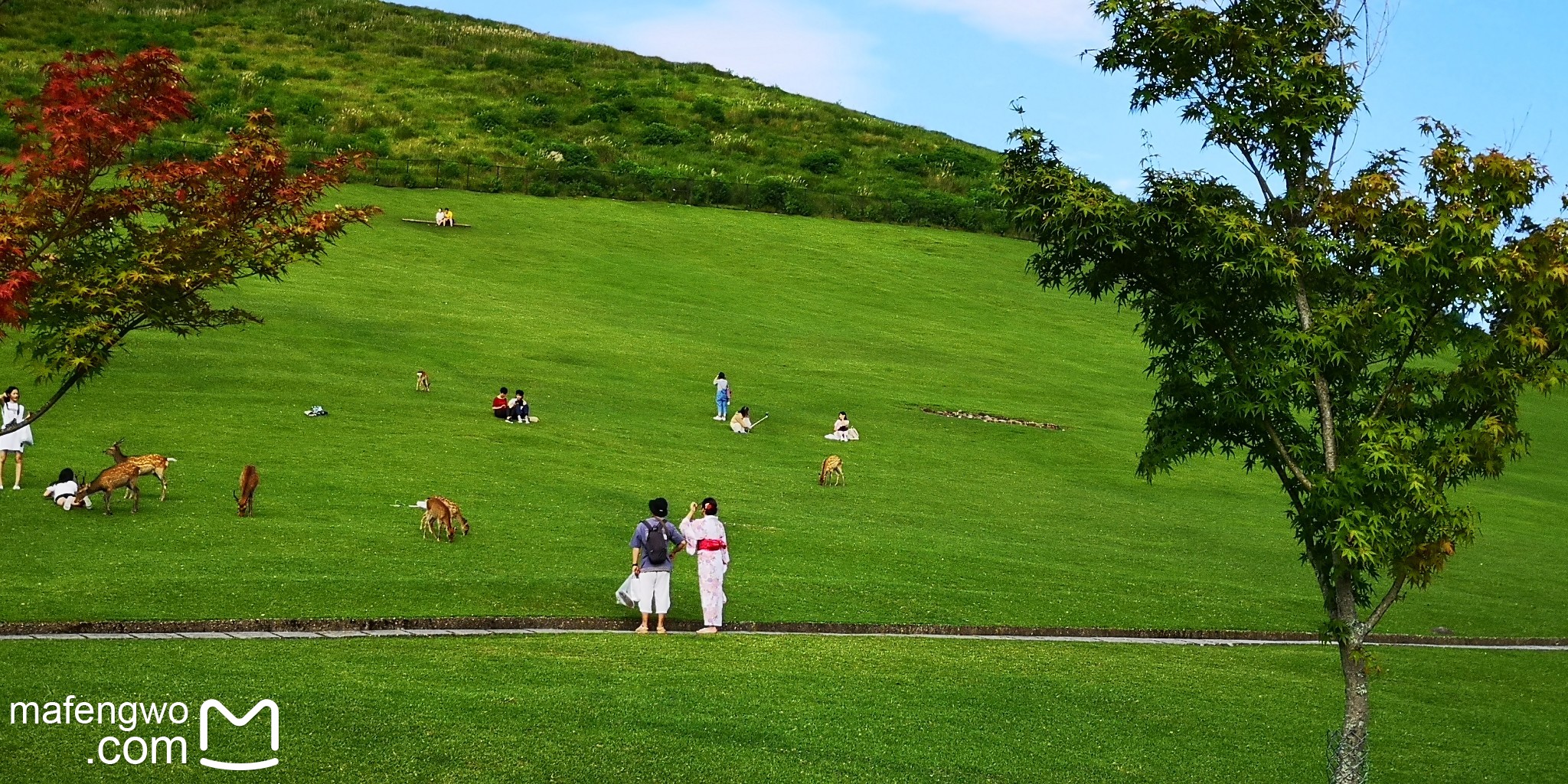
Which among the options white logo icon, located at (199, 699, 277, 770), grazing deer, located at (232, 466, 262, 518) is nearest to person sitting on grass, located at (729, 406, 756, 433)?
grazing deer, located at (232, 466, 262, 518)

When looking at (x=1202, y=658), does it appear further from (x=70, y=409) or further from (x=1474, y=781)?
(x=70, y=409)

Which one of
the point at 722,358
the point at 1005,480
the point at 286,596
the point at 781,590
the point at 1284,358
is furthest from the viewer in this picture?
the point at 722,358

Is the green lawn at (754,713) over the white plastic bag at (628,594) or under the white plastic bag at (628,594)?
under

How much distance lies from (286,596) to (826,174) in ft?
274

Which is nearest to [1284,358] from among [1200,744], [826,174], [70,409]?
[1200,744]

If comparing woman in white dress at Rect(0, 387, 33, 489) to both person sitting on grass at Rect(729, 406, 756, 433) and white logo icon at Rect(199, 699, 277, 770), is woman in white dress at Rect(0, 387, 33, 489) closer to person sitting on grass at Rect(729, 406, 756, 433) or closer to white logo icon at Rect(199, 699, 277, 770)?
white logo icon at Rect(199, 699, 277, 770)

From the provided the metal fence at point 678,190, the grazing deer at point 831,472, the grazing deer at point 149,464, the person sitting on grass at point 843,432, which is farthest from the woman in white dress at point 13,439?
the metal fence at point 678,190

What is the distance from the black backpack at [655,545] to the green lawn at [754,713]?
1629 millimetres

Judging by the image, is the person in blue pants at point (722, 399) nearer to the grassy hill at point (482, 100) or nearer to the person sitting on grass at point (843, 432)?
the person sitting on grass at point (843, 432)

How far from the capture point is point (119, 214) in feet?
73.3

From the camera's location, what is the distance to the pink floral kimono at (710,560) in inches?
983

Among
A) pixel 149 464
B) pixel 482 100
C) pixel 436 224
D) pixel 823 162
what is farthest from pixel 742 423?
pixel 482 100

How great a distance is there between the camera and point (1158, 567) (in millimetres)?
35344

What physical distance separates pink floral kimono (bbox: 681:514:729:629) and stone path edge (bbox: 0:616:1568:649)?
72cm
